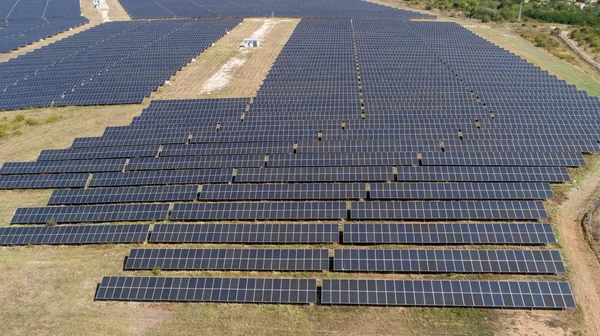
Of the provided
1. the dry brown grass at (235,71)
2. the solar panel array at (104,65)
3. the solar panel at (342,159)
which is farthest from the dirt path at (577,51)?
the solar panel array at (104,65)

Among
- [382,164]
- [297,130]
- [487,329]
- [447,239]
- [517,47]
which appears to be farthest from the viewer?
[517,47]

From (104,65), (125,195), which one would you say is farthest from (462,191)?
(104,65)

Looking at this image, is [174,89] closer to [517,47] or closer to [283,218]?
[283,218]

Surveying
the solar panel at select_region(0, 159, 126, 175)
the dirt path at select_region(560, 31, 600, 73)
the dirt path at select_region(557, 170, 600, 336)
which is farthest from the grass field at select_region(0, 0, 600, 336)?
the dirt path at select_region(560, 31, 600, 73)

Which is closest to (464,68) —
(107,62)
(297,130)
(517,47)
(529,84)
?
(529,84)

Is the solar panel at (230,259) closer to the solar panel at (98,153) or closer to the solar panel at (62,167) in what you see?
the solar panel at (62,167)

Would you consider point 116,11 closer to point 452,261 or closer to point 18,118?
point 18,118
